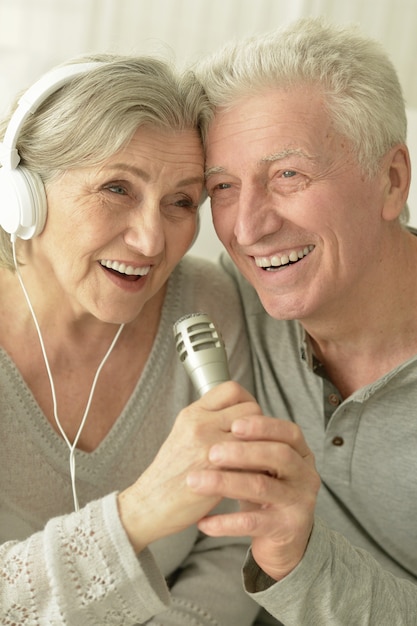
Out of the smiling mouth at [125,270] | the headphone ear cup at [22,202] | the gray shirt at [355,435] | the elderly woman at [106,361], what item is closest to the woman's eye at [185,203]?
the elderly woman at [106,361]

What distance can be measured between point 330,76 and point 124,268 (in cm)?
50

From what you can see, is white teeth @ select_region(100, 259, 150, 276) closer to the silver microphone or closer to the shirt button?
the silver microphone

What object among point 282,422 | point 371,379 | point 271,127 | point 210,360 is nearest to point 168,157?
point 271,127

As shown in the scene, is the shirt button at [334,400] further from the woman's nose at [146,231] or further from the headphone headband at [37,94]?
the headphone headband at [37,94]

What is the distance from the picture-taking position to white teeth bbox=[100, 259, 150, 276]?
1.42m

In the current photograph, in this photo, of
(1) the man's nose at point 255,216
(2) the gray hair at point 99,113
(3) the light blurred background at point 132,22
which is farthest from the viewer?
(3) the light blurred background at point 132,22

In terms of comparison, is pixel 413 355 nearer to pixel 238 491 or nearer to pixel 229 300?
pixel 229 300

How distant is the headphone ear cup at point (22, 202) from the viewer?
1.37m

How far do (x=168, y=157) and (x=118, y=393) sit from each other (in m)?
0.49

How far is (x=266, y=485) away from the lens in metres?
1.13

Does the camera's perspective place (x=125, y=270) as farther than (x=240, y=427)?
Yes

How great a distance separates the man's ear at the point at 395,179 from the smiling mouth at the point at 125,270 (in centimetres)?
47

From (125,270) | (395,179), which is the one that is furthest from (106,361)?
(395,179)

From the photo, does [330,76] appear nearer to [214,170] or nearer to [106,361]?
[214,170]
